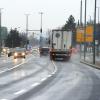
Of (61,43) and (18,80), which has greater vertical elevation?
(61,43)

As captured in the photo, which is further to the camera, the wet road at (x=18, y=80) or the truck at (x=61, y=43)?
the truck at (x=61, y=43)

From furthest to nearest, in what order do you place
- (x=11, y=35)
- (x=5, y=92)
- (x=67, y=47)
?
(x=11, y=35)
(x=67, y=47)
(x=5, y=92)

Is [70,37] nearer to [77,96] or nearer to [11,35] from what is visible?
[77,96]

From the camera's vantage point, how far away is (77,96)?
57.5 ft

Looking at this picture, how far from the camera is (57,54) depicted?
216 feet

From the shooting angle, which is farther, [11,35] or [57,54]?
[11,35]

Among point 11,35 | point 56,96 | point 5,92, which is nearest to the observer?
point 56,96

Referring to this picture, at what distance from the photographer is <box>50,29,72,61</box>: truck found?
214 ft

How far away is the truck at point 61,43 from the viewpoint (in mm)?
65250

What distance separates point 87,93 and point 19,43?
6058 inches

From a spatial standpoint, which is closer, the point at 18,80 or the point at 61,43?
the point at 18,80

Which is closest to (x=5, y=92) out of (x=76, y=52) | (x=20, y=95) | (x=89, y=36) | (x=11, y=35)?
(x=20, y=95)

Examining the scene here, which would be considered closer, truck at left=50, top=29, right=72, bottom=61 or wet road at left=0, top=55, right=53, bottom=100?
wet road at left=0, top=55, right=53, bottom=100

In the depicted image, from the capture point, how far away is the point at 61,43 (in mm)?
64875
